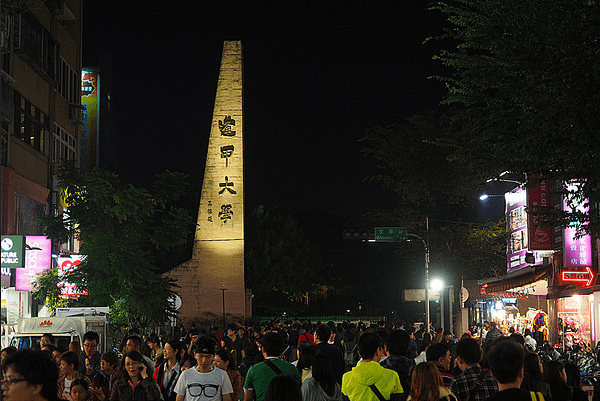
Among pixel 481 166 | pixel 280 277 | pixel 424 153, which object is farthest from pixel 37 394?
pixel 280 277

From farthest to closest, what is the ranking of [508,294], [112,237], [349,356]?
[508,294] → [112,237] → [349,356]

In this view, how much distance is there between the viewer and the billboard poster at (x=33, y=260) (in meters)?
24.8

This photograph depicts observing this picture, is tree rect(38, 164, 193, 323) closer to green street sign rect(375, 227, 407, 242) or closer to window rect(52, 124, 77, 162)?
window rect(52, 124, 77, 162)

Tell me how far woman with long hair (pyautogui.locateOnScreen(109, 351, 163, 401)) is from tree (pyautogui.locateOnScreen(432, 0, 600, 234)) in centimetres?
674

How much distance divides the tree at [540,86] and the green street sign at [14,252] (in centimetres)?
1348

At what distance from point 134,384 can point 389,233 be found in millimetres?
28304

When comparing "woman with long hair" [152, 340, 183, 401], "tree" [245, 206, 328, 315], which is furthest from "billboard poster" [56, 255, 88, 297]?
"tree" [245, 206, 328, 315]

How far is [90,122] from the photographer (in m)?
41.5

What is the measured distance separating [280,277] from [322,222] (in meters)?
11.9

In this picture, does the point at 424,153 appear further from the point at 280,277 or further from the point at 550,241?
the point at 280,277

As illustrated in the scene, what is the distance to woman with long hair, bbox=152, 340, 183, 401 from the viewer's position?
9320 mm

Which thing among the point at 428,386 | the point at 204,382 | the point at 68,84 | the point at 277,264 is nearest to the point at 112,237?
the point at 68,84

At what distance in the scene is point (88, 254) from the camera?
25828mm

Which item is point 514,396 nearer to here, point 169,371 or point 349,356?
point 169,371
